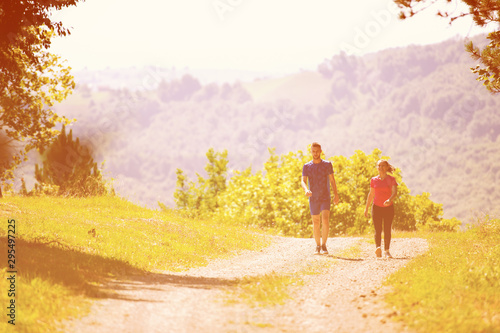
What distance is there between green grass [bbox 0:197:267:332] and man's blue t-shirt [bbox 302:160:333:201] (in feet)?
11.2

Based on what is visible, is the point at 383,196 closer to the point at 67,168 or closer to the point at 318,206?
the point at 318,206

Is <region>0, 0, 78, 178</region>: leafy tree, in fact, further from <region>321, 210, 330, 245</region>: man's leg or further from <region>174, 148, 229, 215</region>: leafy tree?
<region>174, 148, 229, 215</region>: leafy tree

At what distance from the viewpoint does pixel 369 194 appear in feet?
44.7

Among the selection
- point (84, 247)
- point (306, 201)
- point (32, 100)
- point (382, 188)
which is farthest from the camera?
point (306, 201)

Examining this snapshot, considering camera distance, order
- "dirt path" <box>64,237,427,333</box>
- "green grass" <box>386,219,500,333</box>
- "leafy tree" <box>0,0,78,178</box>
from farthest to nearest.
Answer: "leafy tree" <box>0,0,78,178</box>, "dirt path" <box>64,237,427,333</box>, "green grass" <box>386,219,500,333</box>

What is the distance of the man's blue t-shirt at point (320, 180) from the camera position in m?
14.1

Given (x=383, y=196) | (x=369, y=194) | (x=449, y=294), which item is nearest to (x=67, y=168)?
(x=369, y=194)

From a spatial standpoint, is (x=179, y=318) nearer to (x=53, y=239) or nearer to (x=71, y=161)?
(x=53, y=239)

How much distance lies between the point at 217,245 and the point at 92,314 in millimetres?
9190

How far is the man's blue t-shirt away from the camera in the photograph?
14.1 m

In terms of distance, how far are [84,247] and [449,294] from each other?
27.6ft

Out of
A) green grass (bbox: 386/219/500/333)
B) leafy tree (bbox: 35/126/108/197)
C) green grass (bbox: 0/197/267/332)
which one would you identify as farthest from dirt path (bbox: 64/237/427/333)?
leafy tree (bbox: 35/126/108/197)

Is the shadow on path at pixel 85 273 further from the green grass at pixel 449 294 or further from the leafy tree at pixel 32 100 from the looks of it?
the leafy tree at pixel 32 100

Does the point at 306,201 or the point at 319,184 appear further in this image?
the point at 306,201
